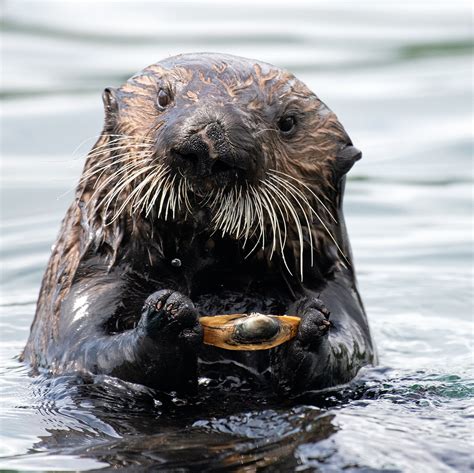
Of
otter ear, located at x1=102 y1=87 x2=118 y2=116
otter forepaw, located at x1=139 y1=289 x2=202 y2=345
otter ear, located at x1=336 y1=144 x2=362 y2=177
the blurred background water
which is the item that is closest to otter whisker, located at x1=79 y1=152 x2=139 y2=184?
the blurred background water

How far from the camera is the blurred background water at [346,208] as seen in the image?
5.13 metres

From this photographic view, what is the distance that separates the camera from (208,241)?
5.86m

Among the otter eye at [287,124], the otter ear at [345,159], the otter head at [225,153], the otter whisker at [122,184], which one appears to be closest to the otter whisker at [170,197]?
the otter head at [225,153]

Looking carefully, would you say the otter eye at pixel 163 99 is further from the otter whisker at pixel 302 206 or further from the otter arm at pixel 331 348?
the otter arm at pixel 331 348

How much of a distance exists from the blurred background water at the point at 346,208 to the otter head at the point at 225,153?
458 mm

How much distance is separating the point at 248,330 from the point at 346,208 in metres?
5.32

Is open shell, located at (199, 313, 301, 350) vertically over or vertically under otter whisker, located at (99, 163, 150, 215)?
under

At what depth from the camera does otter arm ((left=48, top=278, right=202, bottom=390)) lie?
5449 millimetres

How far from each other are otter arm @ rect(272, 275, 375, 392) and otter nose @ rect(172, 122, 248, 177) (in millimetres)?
687

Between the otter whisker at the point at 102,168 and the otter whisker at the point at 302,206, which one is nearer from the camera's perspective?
the otter whisker at the point at 302,206

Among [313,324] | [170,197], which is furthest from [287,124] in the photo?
[313,324]

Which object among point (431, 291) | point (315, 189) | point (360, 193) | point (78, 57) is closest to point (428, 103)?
point (360, 193)

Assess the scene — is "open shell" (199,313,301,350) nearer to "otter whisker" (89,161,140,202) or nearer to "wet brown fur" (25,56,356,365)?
"wet brown fur" (25,56,356,365)

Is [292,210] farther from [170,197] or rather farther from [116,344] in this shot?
[116,344]
